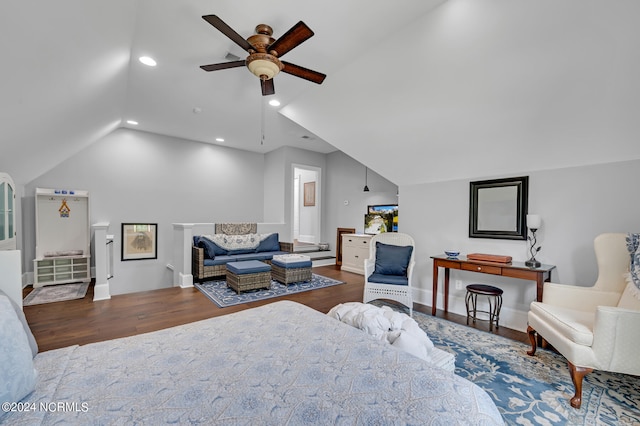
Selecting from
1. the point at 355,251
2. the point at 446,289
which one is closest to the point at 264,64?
the point at 446,289

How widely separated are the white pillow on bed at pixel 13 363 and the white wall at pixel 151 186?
520cm

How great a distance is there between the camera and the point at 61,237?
4.93 metres

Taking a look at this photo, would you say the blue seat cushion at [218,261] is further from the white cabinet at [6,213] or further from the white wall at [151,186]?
the white cabinet at [6,213]

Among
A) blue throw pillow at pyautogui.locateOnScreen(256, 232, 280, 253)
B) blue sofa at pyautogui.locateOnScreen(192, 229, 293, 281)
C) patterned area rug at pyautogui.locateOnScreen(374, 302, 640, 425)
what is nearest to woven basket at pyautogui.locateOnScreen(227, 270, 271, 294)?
blue sofa at pyautogui.locateOnScreen(192, 229, 293, 281)

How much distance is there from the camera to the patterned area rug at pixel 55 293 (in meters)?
3.82

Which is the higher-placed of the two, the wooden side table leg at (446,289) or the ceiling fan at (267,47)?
the ceiling fan at (267,47)

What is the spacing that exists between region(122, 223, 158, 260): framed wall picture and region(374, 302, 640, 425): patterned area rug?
18.6 feet

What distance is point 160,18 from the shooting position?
96.1 inches

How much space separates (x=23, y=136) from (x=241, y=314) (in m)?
2.93

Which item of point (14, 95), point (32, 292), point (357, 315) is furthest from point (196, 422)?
point (32, 292)

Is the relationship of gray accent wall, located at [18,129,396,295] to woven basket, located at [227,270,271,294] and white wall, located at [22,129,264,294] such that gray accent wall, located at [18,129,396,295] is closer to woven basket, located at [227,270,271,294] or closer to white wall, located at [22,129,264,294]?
white wall, located at [22,129,264,294]

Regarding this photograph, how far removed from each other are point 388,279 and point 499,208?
5.31ft

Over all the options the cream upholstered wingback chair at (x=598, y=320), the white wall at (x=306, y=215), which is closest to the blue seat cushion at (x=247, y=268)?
the cream upholstered wingback chair at (x=598, y=320)

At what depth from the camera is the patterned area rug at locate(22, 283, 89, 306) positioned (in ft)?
12.5
